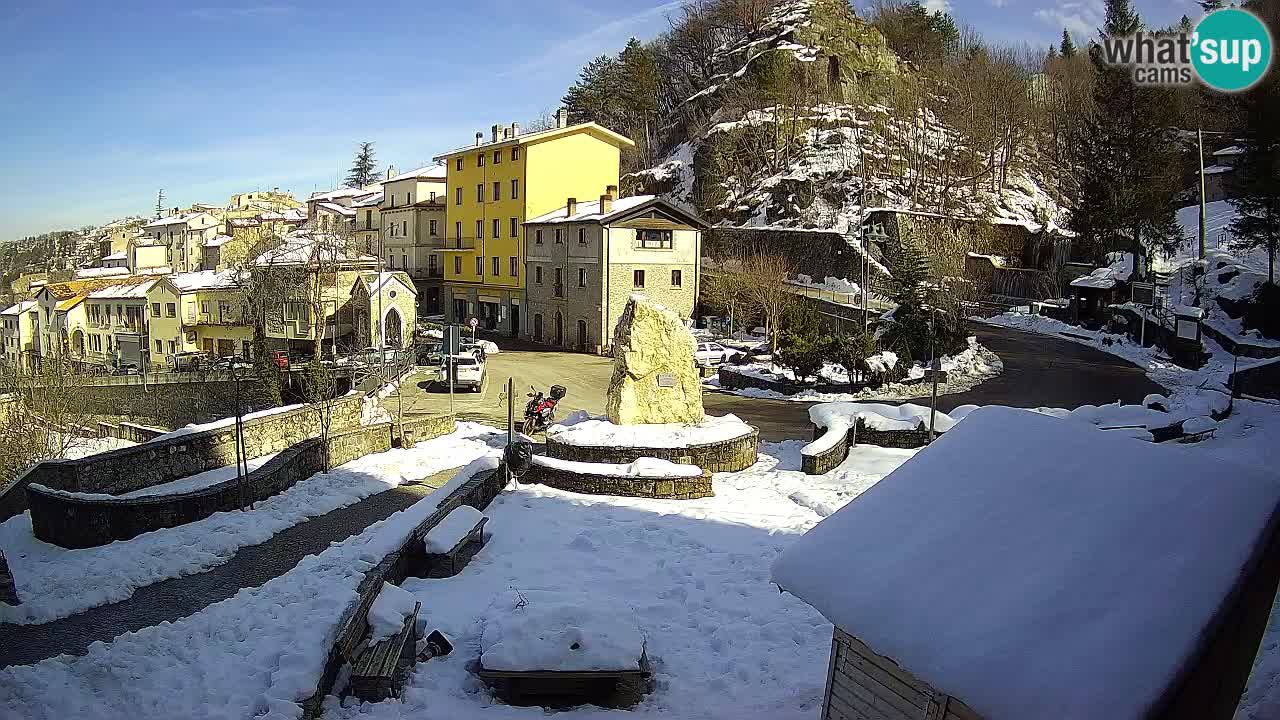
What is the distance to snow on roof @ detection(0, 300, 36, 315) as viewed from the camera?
40.3m

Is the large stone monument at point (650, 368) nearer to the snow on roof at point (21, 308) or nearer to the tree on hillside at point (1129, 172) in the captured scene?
the tree on hillside at point (1129, 172)

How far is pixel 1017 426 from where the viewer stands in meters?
6.79

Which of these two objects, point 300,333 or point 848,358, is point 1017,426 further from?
point 300,333

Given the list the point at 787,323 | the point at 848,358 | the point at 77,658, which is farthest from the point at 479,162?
the point at 77,658

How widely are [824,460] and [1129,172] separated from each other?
3324 centimetres

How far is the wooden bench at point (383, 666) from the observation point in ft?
25.0

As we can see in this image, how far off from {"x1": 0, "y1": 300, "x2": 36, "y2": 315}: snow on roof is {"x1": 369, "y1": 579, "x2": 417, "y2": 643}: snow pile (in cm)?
4039

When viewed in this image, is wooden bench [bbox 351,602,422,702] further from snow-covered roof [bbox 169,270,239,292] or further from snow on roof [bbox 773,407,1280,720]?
snow-covered roof [bbox 169,270,239,292]

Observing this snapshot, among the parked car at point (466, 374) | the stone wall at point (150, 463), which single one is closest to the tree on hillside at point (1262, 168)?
the parked car at point (466, 374)

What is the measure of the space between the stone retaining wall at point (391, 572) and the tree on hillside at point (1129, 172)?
35.1m

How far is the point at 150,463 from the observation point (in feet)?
54.1

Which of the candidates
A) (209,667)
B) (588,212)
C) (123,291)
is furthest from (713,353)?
(123,291)

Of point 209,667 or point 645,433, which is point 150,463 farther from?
point 209,667

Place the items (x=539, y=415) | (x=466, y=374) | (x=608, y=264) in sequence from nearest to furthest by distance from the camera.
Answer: (x=539, y=415) < (x=466, y=374) < (x=608, y=264)
